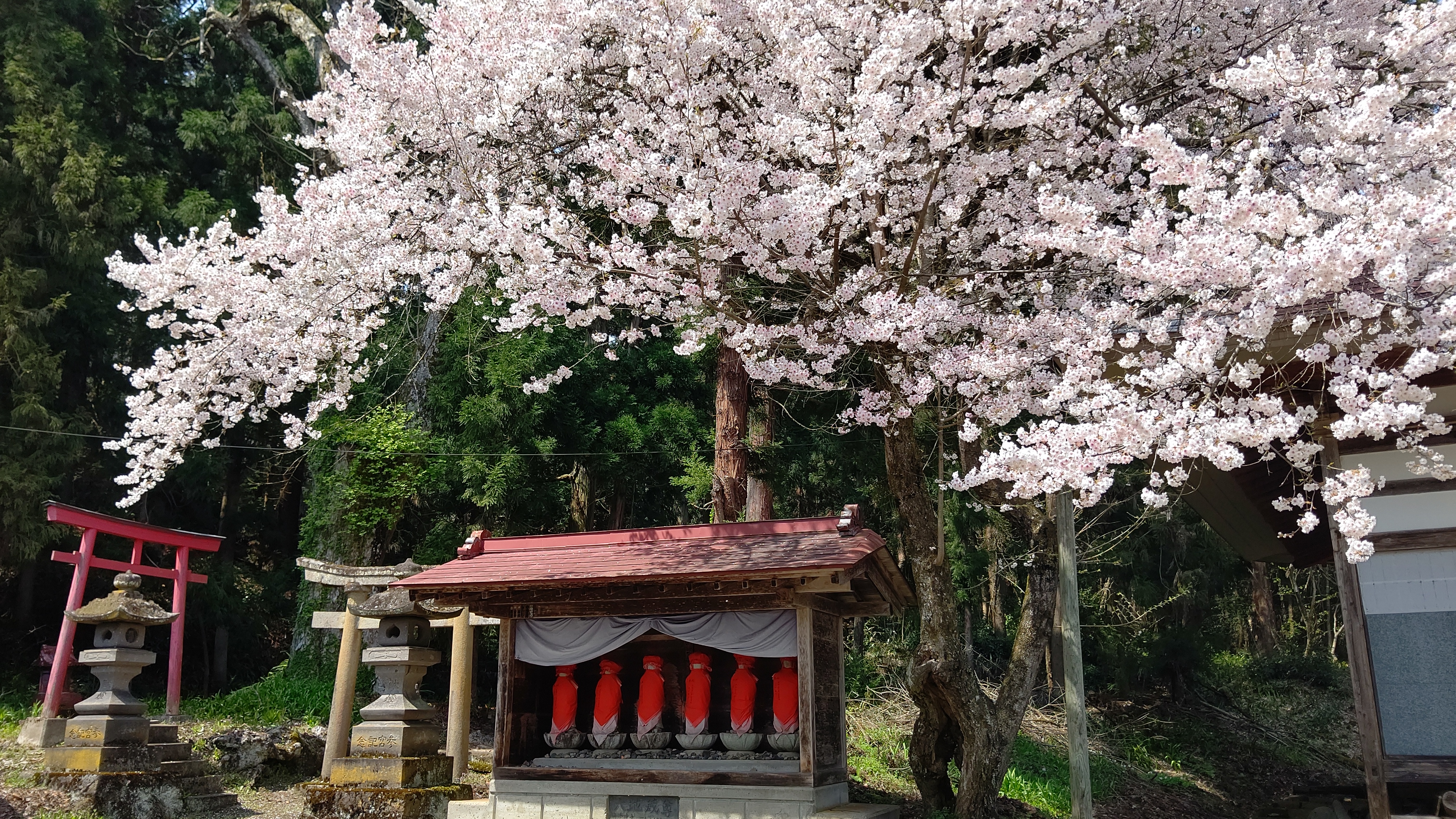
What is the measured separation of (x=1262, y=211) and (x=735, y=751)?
5.58m

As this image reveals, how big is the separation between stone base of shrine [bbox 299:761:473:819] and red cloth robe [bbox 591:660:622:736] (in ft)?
4.53

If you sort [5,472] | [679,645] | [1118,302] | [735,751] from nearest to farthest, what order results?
1. [1118,302]
2. [735,751]
3. [679,645]
4. [5,472]

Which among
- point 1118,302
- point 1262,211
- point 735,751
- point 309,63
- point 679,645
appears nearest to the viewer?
point 1262,211

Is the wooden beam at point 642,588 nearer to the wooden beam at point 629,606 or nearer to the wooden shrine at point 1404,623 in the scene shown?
the wooden beam at point 629,606

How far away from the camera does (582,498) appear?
16.0 meters

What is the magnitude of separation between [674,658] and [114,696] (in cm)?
539

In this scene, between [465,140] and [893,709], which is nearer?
[465,140]

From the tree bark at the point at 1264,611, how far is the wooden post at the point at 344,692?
18.2 m

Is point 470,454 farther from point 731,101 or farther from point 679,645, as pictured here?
point 731,101

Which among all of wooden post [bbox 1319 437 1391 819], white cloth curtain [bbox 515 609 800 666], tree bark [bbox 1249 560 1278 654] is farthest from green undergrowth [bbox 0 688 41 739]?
tree bark [bbox 1249 560 1278 654]

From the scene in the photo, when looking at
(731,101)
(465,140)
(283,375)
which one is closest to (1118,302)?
(731,101)

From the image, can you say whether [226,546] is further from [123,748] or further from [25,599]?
[123,748]

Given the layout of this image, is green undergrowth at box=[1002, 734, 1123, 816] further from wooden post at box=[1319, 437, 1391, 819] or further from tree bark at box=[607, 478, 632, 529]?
tree bark at box=[607, 478, 632, 529]

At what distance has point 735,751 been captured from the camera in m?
8.12
